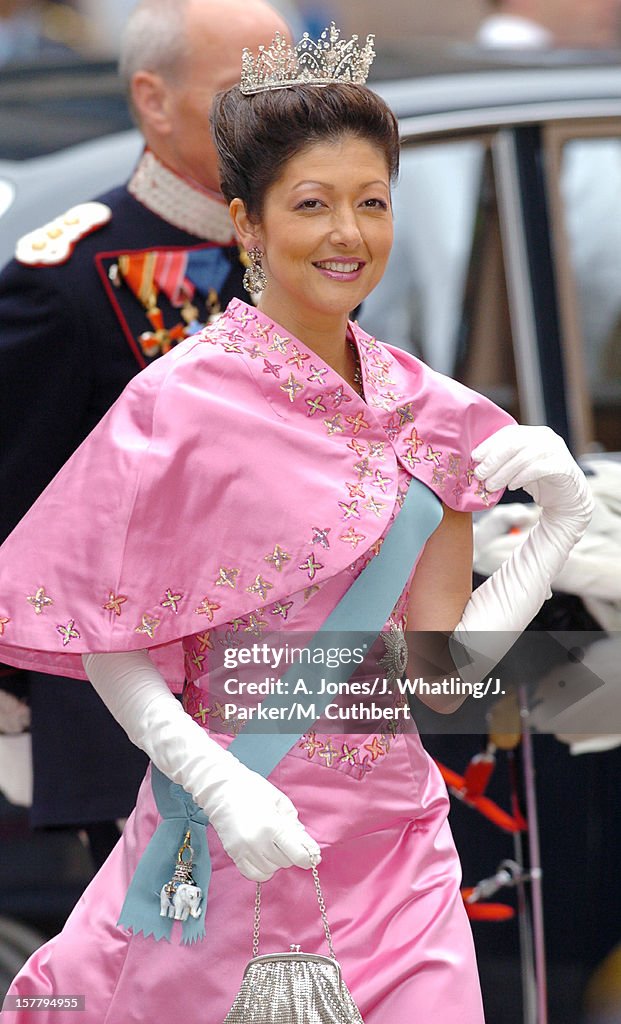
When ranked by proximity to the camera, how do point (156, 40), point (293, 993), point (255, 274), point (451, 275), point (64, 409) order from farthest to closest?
1. point (451, 275)
2. point (156, 40)
3. point (64, 409)
4. point (255, 274)
5. point (293, 993)

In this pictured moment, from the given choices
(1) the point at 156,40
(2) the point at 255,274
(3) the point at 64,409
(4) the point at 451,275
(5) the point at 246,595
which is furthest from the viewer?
(4) the point at 451,275

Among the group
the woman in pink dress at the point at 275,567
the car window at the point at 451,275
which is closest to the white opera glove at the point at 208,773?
the woman in pink dress at the point at 275,567

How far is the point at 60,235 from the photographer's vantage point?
310 cm

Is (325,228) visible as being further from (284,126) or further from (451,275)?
(451,275)

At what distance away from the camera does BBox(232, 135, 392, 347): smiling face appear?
2.26 m

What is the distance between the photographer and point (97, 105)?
384 cm

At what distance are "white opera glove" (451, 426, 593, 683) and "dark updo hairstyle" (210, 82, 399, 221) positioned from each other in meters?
0.40

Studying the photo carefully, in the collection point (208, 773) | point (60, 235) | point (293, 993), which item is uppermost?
point (60, 235)

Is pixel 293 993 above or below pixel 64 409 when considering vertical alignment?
below

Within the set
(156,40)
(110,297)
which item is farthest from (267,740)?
(156,40)

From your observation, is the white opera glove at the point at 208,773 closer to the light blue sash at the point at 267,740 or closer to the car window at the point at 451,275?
the light blue sash at the point at 267,740

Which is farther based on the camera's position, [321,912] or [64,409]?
[64,409]

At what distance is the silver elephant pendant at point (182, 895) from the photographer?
225cm

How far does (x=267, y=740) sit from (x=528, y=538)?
0.45 metres
